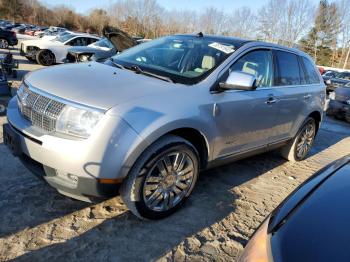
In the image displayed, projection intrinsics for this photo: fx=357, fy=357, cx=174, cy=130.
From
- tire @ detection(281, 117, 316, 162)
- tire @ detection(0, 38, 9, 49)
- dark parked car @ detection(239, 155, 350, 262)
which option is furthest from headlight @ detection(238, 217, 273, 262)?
tire @ detection(0, 38, 9, 49)

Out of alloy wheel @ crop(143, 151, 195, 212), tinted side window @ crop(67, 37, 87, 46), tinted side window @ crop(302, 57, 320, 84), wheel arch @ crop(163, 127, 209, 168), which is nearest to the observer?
alloy wheel @ crop(143, 151, 195, 212)

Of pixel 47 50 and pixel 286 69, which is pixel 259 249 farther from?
pixel 47 50

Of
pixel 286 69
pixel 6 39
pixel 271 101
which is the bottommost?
pixel 6 39

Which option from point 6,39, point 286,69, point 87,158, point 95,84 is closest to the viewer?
point 87,158

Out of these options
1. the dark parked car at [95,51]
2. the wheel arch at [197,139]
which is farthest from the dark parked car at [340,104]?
the wheel arch at [197,139]

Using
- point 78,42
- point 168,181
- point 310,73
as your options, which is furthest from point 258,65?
point 78,42

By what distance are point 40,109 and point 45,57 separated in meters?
12.1

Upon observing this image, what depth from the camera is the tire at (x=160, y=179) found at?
9.70 ft

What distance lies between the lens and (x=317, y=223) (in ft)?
5.94

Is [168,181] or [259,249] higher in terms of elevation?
[259,249]

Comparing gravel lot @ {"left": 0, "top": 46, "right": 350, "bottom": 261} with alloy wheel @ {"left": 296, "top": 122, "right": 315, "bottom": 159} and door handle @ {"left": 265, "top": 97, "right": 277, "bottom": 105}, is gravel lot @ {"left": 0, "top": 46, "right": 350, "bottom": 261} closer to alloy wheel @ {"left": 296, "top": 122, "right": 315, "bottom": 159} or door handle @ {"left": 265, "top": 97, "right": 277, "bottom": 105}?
door handle @ {"left": 265, "top": 97, "right": 277, "bottom": 105}

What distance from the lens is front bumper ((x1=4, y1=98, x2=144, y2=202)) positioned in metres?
2.68

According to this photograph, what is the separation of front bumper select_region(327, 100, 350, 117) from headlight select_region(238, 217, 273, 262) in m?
9.55

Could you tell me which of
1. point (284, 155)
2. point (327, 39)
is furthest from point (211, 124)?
point (327, 39)
